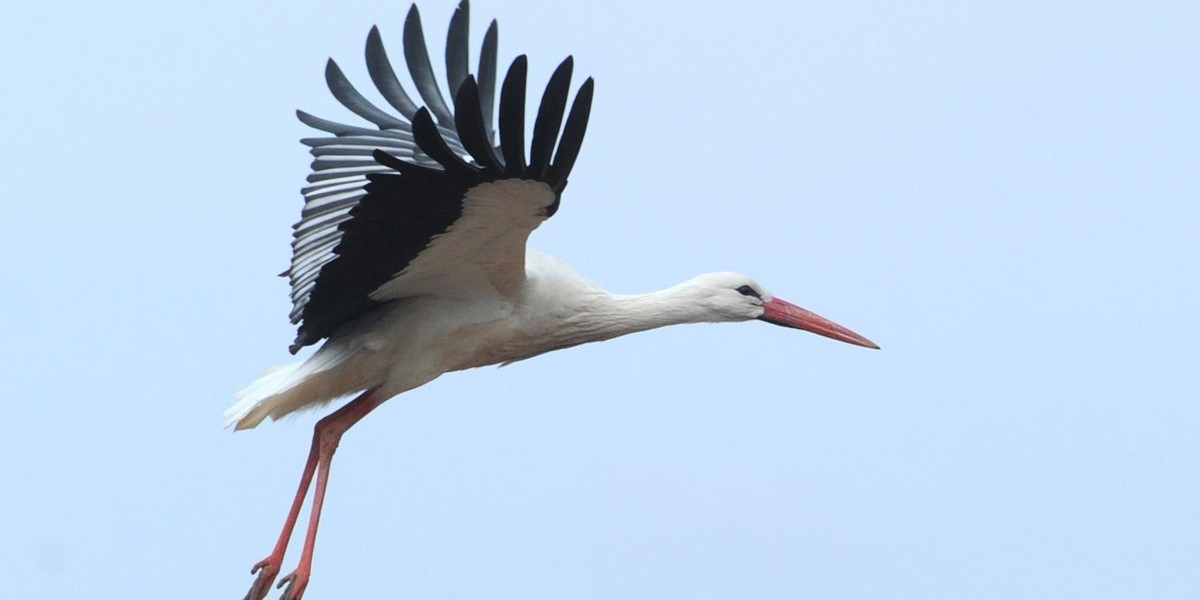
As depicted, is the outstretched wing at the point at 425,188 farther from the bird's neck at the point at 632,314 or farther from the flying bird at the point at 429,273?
the bird's neck at the point at 632,314

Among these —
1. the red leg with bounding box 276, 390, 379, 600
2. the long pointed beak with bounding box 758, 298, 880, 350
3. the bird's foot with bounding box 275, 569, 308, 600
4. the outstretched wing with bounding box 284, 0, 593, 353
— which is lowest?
the bird's foot with bounding box 275, 569, 308, 600

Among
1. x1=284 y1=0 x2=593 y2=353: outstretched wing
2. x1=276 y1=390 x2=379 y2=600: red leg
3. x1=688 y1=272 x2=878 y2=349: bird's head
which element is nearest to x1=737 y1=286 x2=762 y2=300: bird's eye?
x1=688 y1=272 x2=878 y2=349: bird's head

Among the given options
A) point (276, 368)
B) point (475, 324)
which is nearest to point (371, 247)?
point (475, 324)

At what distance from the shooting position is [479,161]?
230 inches

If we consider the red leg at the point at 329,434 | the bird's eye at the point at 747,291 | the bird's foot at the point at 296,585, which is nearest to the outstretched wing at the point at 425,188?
the red leg at the point at 329,434

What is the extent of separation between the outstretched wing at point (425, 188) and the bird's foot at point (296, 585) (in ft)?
2.59

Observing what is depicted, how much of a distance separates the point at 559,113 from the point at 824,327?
2436 millimetres

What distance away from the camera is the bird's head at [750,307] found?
7445 millimetres

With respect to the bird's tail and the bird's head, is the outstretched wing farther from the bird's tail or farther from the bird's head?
the bird's head

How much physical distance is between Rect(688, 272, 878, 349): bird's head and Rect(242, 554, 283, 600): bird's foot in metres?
1.81

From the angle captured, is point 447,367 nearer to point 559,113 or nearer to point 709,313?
point 709,313

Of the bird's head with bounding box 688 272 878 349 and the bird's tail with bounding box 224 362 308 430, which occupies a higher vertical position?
the bird's head with bounding box 688 272 878 349

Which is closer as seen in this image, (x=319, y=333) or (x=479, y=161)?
(x=479, y=161)

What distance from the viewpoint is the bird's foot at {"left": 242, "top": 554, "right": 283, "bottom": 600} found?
7.10 m
